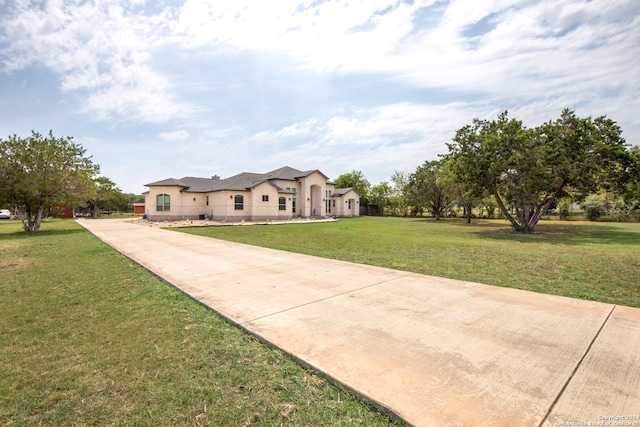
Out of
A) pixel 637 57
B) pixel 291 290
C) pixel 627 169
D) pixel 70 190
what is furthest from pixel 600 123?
pixel 70 190

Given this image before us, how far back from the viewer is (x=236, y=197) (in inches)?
1212

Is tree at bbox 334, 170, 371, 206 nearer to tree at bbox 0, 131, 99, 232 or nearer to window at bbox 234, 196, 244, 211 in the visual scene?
window at bbox 234, 196, 244, 211

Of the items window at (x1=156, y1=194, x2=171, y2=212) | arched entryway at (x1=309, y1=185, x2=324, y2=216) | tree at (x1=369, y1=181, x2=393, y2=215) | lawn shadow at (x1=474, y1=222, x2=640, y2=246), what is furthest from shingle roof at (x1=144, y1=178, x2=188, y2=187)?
tree at (x1=369, y1=181, x2=393, y2=215)

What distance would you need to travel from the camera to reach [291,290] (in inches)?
211

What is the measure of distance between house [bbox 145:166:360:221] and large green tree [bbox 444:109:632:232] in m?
19.7

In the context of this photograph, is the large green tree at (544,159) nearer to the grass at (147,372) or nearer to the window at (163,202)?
the grass at (147,372)

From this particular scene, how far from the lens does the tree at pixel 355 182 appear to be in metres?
58.2

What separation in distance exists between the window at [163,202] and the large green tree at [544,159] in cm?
2775

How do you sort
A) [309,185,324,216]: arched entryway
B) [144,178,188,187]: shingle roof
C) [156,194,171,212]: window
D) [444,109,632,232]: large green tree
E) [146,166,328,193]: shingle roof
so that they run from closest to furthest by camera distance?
[444,109,632,232]: large green tree < [144,178,188,187]: shingle roof < [156,194,171,212]: window < [146,166,328,193]: shingle roof < [309,185,324,216]: arched entryway

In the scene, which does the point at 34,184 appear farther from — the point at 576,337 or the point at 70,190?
the point at 576,337

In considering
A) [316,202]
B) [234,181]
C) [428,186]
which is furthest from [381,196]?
[234,181]

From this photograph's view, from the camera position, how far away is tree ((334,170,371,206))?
58.2 m

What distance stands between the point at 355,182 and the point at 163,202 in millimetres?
37650

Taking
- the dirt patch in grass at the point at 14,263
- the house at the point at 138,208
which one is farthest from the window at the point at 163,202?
the house at the point at 138,208
